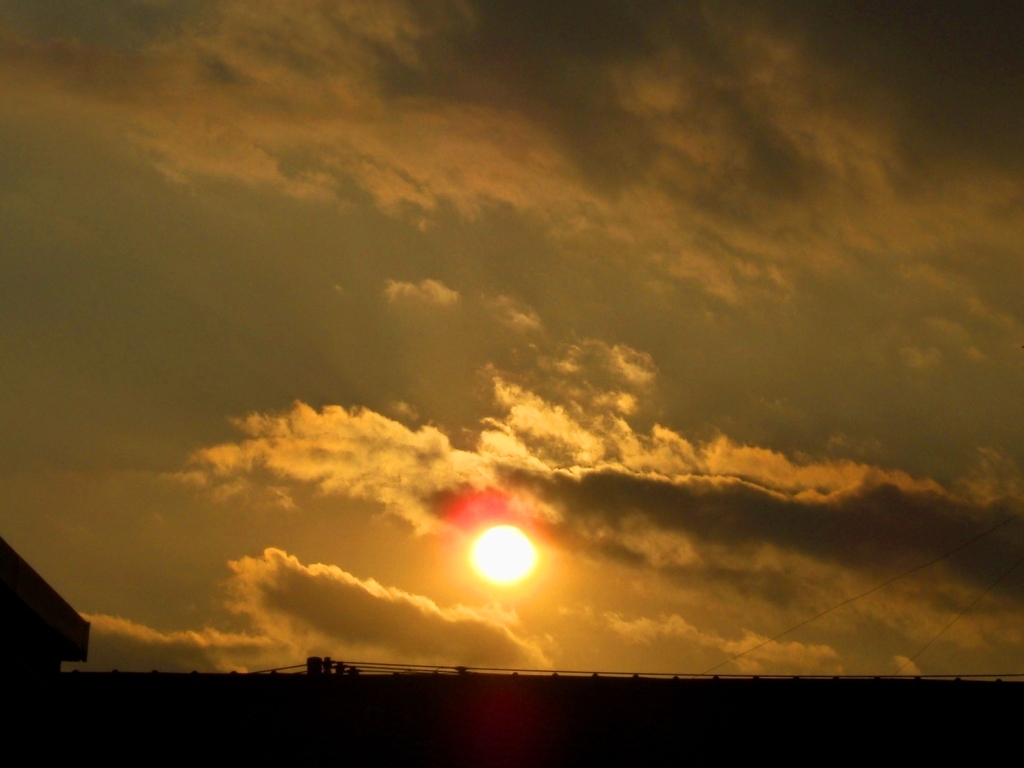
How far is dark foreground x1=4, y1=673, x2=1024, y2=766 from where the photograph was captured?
30.1 m

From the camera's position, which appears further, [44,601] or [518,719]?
[518,719]

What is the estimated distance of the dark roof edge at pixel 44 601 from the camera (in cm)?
1650

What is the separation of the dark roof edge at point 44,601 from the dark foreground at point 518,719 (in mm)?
9455

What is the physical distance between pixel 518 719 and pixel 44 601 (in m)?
17.4

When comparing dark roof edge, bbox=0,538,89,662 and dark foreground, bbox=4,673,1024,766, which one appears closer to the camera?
dark roof edge, bbox=0,538,89,662

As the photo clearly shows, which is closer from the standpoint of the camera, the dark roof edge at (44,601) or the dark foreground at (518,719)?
the dark roof edge at (44,601)

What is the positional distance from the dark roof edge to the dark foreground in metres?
9.45

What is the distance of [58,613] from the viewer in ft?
62.4

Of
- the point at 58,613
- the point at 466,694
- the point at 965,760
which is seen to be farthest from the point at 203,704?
the point at 965,760

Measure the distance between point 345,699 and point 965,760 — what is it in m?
17.2

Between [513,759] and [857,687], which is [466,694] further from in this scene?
→ [857,687]

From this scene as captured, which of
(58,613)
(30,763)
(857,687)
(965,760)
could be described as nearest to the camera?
(58,613)

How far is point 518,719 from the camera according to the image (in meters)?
32.5

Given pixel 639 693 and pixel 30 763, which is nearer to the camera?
pixel 30 763
